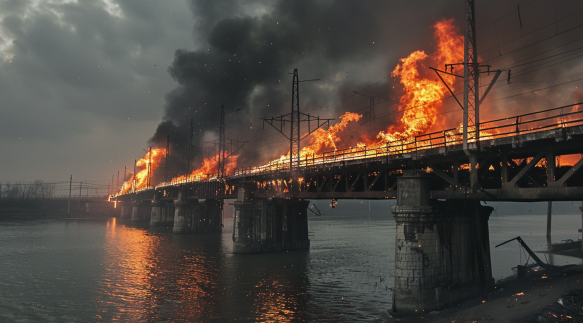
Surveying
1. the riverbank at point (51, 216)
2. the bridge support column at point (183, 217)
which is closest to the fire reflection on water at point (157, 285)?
the bridge support column at point (183, 217)

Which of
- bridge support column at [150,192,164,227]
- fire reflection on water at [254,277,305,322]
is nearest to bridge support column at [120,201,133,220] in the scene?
bridge support column at [150,192,164,227]

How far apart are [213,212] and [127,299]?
60127 millimetres

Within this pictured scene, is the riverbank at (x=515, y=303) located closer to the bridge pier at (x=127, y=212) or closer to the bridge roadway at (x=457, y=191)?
the bridge roadway at (x=457, y=191)

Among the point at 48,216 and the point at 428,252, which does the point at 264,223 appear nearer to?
the point at 428,252

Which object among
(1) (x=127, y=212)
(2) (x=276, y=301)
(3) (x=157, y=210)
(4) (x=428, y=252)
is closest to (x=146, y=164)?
(1) (x=127, y=212)

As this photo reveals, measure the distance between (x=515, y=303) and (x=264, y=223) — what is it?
1335 inches

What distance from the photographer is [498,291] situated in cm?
2595

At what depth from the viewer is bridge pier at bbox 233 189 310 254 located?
5147 cm

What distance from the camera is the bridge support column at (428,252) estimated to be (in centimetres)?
2239

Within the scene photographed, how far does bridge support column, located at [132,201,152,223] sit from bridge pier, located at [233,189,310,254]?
9687cm

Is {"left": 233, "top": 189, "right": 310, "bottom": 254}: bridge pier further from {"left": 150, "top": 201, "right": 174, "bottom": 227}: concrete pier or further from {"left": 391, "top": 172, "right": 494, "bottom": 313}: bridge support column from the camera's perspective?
{"left": 150, "top": 201, "right": 174, "bottom": 227}: concrete pier

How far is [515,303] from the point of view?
21.3 m

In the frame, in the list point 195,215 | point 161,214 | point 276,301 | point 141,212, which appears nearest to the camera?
point 276,301

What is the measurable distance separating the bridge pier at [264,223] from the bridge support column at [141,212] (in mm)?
96867
